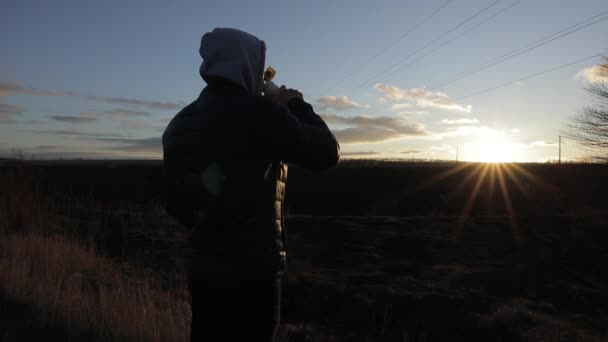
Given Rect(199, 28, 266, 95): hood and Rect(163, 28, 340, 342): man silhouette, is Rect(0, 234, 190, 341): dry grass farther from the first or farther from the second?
Rect(199, 28, 266, 95): hood

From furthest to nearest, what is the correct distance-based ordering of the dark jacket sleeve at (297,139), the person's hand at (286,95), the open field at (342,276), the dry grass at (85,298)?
the open field at (342,276) < the dry grass at (85,298) < the person's hand at (286,95) < the dark jacket sleeve at (297,139)

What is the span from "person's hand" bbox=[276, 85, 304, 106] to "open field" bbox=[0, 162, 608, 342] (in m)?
2.59

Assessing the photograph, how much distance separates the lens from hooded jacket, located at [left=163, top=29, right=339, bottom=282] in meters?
1.79

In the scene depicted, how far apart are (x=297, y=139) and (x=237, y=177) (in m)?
0.25

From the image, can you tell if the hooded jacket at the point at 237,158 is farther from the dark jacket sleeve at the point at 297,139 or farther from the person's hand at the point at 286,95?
the person's hand at the point at 286,95

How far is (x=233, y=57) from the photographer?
189 centimetres

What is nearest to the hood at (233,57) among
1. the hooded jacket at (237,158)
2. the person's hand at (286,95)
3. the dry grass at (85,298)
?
the hooded jacket at (237,158)

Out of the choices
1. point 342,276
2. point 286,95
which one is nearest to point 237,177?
Result: point 286,95

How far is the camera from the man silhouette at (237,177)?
1.79 metres

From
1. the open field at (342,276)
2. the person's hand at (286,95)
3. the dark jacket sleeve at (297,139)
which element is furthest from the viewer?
the open field at (342,276)

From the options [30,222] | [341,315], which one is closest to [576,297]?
[341,315]

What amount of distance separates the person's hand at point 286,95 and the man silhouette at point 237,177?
67mm

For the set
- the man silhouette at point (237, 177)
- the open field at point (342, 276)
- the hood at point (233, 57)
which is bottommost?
the open field at point (342, 276)

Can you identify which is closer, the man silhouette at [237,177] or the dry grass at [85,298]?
the man silhouette at [237,177]
